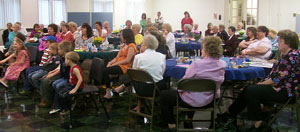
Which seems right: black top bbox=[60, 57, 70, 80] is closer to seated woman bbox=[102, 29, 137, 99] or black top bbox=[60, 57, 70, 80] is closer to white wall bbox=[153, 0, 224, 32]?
seated woman bbox=[102, 29, 137, 99]

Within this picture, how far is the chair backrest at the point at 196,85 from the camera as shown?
10.9 feet

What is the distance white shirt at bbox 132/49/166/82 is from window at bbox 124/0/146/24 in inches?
500

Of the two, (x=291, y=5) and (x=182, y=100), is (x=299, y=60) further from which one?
(x=291, y=5)

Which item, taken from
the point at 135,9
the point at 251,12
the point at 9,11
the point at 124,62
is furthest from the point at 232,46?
the point at 135,9

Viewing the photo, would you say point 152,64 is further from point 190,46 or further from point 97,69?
point 190,46

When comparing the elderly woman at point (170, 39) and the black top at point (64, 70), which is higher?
the elderly woman at point (170, 39)

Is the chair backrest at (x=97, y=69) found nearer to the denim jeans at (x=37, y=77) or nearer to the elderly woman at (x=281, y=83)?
the denim jeans at (x=37, y=77)

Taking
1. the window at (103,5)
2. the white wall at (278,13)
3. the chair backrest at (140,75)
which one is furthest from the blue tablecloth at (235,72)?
the window at (103,5)

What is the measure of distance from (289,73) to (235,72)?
63 cm

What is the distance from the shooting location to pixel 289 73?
3.55 meters

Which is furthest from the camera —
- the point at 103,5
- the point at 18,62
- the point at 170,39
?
the point at 103,5

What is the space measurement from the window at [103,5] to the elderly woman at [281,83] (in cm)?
1287


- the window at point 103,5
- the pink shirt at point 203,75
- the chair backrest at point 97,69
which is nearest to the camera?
the pink shirt at point 203,75

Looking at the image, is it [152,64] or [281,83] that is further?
[152,64]
